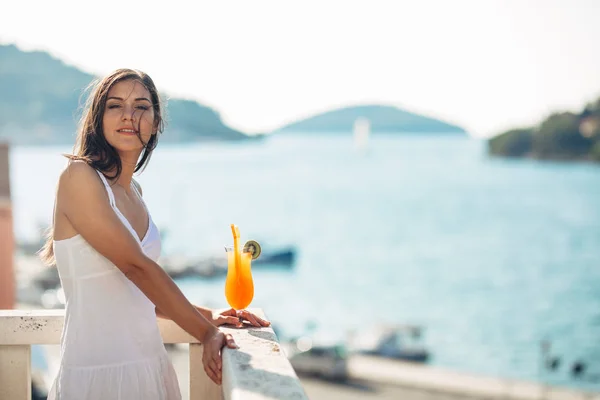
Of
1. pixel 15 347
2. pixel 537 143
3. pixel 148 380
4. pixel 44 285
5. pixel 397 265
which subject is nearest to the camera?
pixel 148 380

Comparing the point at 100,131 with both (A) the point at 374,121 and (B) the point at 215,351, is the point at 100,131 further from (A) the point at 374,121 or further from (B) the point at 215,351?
(A) the point at 374,121

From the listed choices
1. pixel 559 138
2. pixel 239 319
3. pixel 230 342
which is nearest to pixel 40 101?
pixel 559 138

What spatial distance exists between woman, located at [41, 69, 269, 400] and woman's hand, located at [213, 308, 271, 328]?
0.22 meters

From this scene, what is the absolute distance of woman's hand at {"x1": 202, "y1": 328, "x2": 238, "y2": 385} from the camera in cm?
194

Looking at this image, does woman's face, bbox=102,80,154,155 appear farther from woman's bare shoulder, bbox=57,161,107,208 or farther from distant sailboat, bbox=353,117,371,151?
distant sailboat, bbox=353,117,371,151

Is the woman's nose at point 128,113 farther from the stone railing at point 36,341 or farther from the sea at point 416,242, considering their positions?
the stone railing at point 36,341

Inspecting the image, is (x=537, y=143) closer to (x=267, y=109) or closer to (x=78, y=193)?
(x=267, y=109)

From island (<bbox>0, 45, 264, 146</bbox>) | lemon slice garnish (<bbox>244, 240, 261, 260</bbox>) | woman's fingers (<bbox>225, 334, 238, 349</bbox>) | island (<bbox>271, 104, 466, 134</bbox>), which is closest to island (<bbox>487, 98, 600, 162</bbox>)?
island (<bbox>271, 104, 466, 134</bbox>)

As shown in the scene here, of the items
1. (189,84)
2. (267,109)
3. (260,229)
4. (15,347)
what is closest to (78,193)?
(15,347)

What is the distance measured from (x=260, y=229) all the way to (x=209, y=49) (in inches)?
1008

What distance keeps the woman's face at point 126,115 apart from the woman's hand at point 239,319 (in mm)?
566

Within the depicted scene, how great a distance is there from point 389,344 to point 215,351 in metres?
29.1

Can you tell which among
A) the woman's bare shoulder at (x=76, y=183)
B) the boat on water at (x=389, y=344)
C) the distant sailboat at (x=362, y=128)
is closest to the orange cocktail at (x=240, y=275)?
the woman's bare shoulder at (x=76, y=183)

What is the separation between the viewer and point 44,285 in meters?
37.2
